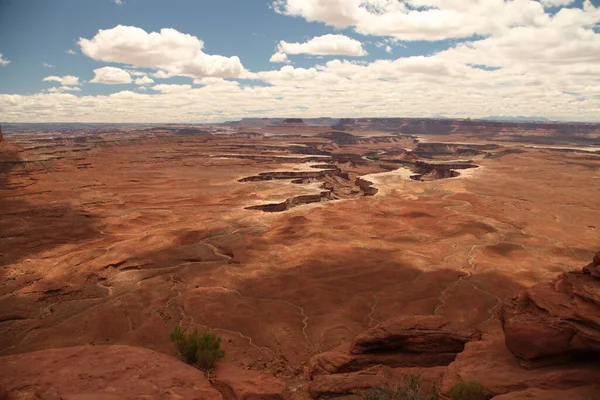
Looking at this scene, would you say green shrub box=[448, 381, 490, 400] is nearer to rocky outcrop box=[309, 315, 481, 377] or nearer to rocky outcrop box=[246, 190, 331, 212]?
rocky outcrop box=[309, 315, 481, 377]

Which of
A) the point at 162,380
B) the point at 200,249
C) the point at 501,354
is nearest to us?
the point at 162,380

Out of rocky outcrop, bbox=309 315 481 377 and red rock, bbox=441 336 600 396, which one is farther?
rocky outcrop, bbox=309 315 481 377

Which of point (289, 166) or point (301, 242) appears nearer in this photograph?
point (301, 242)

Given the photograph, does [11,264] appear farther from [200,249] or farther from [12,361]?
[12,361]

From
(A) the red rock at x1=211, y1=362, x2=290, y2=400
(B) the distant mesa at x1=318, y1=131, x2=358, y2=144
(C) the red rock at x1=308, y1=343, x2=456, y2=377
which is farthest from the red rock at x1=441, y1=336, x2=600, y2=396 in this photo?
(B) the distant mesa at x1=318, y1=131, x2=358, y2=144

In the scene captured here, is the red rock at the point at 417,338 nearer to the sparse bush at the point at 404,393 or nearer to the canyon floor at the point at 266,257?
the sparse bush at the point at 404,393

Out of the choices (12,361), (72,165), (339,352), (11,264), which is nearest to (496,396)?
(339,352)

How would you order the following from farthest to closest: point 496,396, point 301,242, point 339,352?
point 301,242 < point 339,352 < point 496,396
